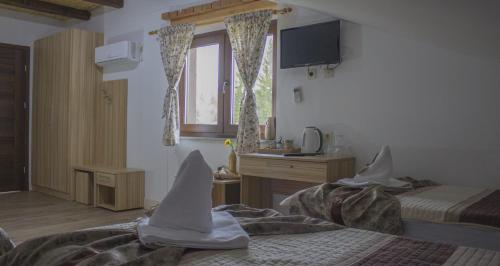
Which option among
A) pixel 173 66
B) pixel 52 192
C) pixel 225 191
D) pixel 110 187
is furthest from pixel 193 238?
pixel 52 192

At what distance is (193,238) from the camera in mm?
1365

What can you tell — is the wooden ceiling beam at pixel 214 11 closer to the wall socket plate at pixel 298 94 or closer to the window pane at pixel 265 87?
the window pane at pixel 265 87

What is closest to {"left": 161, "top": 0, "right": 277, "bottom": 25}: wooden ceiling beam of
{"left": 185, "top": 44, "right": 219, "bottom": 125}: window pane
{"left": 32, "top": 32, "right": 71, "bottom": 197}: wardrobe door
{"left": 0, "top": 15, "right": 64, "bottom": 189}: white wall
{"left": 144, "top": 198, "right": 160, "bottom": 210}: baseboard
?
{"left": 185, "top": 44, "right": 219, "bottom": 125}: window pane

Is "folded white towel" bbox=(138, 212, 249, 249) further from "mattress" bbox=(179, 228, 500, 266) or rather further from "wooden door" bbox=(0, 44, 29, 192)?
"wooden door" bbox=(0, 44, 29, 192)

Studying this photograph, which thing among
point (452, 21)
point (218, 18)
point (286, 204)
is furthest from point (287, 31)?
point (452, 21)

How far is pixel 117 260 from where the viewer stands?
1.20 metres

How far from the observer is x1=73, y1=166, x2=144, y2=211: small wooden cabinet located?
477cm

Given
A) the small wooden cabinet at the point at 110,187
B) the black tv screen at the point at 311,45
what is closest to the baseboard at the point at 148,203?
the small wooden cabinet at the point at 110,187

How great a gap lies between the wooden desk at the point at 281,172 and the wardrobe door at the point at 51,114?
2931 millimetres

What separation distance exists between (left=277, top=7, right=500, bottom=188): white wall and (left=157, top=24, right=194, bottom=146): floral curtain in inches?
51.7

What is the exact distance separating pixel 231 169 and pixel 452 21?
2646 millimetres

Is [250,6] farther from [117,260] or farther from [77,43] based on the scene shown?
[117,260]

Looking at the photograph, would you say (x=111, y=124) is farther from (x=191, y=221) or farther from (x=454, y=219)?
(x=454, y=219)

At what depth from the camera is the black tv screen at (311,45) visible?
3475 millimetres
